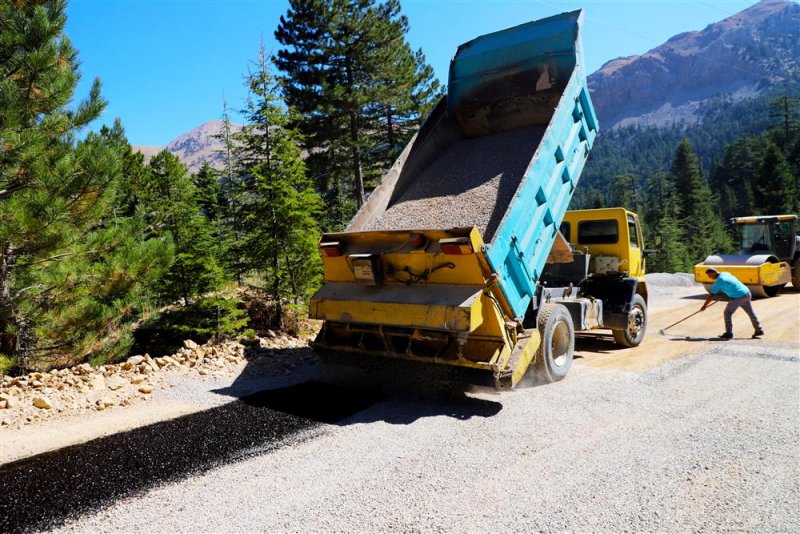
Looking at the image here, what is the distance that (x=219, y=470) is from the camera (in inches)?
145

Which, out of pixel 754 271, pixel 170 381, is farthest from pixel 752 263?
pixel 170 381

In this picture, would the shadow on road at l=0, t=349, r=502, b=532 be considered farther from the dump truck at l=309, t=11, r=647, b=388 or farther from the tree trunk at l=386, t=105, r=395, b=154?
the tree trunk at l=386, t=105, r=395, b=154

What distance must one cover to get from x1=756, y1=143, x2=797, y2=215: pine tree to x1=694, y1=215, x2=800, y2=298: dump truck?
137ft

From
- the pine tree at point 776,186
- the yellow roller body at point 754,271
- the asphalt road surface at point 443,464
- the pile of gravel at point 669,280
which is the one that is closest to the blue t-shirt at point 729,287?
the asphalt road surface at point 443,464

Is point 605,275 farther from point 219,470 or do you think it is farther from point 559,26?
point 219,470

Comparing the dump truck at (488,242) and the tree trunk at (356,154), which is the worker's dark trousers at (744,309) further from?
the tree trunk at (356,154)

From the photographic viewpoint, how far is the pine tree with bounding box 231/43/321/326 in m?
9.72

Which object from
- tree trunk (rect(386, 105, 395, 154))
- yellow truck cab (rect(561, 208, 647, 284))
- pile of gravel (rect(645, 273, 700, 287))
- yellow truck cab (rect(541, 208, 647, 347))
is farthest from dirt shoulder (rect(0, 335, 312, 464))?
pile of gravel (rect(645, 273, 700, 287))

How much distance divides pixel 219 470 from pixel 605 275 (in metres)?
6.82

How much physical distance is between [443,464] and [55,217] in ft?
18.0

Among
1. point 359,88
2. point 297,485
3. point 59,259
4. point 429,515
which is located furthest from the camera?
point 359,88

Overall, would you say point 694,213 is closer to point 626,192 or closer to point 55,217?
point 626,192

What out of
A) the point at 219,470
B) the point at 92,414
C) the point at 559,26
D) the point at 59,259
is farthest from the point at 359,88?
the point at 219,470

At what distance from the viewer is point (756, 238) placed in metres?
15.4
